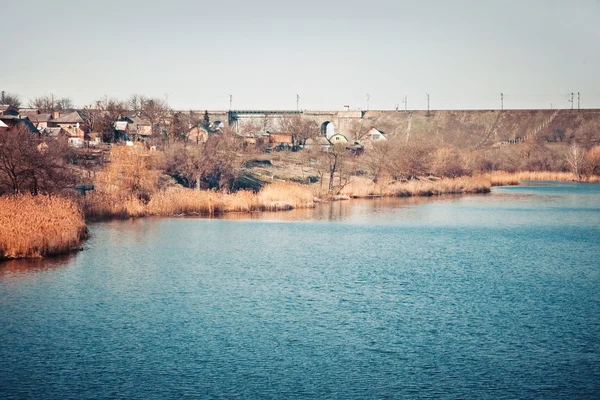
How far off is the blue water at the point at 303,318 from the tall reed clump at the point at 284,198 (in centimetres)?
1220

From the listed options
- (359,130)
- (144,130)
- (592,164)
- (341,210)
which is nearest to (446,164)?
(592,164)

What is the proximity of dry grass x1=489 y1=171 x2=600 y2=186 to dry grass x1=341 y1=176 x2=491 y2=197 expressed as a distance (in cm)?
830

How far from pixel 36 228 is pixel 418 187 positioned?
40.0 meters

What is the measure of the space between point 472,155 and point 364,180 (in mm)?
30230

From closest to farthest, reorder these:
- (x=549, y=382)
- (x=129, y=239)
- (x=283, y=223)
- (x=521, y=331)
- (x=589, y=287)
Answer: (x=549, y=382) < (x=521, y=331) < (x=589, y=287) < (x=129, y=239) < (x=283, y=223)

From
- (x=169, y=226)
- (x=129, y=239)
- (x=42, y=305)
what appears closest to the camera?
(x=42, y=305)

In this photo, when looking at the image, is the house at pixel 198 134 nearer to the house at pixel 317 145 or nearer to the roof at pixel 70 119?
the house at pixel 317 145

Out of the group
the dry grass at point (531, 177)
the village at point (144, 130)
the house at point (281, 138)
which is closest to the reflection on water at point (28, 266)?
A: the village at point (144, 130)

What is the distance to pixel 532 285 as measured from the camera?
71.6 feet

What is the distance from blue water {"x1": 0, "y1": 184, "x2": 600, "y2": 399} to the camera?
13.1m

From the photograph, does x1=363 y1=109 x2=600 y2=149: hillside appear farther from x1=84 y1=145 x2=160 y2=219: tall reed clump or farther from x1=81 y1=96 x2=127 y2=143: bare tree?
x1=84 y1=145 x2=160 y2=219: tall reed clump

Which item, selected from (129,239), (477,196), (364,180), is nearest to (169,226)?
(129,239)

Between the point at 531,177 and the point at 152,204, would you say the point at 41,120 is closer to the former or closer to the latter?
the point at 152,204

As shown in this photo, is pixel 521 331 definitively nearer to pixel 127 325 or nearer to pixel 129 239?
pixel 127 325
